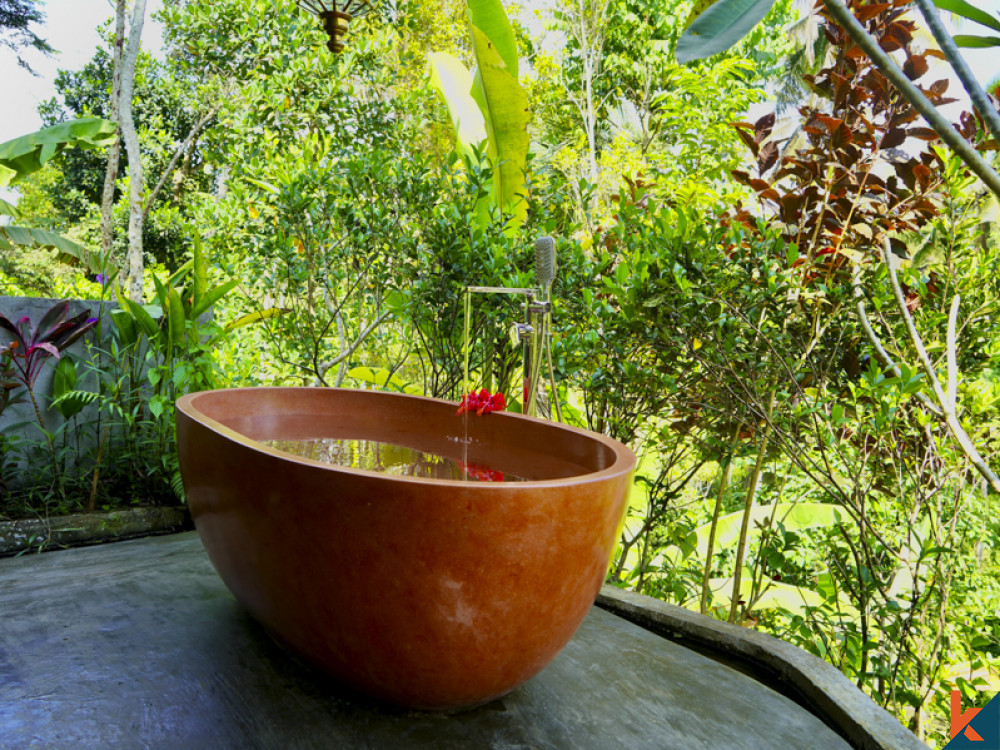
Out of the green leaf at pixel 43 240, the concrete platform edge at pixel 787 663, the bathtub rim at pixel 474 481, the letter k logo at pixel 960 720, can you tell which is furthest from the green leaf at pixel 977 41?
the green leaf at pixel 43 240

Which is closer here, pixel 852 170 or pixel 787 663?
pixel 787 663

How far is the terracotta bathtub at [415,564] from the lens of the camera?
3.33 feet

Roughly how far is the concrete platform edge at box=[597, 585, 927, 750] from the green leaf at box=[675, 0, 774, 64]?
1.21 metres

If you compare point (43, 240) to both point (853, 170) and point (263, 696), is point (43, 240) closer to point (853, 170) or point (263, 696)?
point (263, 696)

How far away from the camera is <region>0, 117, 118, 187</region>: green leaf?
2.94 metres

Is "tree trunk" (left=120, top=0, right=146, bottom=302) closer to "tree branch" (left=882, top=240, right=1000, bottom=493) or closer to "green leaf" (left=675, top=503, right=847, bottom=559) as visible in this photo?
"green leaf" (left=675, top=503, right=847, bottom=559)

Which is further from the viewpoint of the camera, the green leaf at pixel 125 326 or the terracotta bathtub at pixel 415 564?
the green leaf at pixel 125 326

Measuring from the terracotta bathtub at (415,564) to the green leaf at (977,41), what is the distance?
0.72 metres

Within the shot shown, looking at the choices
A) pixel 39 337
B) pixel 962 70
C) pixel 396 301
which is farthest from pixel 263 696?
pixel 396 301

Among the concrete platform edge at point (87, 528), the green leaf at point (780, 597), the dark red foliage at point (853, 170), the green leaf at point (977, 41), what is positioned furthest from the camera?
the green leaf at point (780, 597)

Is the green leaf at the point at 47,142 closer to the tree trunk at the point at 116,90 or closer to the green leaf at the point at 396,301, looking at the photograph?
the green leaf at the point at 396,301

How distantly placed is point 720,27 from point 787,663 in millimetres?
1386

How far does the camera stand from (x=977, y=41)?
0.58 m

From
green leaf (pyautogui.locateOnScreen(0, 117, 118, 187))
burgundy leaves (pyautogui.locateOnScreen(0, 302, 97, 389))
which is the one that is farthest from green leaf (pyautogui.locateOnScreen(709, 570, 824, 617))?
green leaf (pyautogui.locateOnScreen(0, 117, 118, 187))
